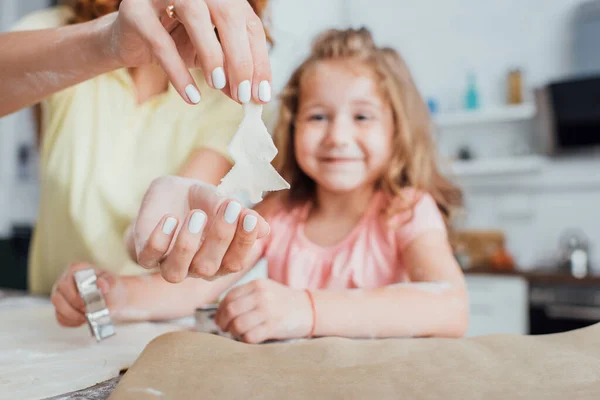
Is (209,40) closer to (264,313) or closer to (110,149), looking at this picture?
(264,313)

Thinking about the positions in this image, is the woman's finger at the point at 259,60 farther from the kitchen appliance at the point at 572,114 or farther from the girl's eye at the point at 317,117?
the kitchen appliance at the point at 572,114

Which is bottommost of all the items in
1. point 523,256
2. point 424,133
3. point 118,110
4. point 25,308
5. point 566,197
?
point 523,256

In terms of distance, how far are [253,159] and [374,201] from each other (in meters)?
0.47

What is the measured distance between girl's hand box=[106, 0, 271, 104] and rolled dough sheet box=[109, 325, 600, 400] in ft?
0.66

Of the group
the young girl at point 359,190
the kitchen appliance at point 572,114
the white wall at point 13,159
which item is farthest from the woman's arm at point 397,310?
the white wall at point 13,159

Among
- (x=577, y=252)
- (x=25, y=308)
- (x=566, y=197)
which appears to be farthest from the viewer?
(x=566, y=197)

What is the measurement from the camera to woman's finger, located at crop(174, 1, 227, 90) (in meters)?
0.38

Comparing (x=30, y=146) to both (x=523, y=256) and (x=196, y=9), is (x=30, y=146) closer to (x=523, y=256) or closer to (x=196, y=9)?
(x=523, y=256)

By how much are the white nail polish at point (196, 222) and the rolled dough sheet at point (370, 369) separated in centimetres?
9

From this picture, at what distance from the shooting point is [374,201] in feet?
2.93

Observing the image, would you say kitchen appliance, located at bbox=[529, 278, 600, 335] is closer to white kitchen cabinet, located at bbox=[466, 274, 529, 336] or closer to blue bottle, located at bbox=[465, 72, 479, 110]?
white kitchen cabinet, located at bbox=[466, 274, 529, 336]

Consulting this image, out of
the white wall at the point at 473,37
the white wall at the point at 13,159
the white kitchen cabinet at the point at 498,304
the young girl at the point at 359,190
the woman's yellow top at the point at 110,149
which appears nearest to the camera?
the young girl at the point at 359,190

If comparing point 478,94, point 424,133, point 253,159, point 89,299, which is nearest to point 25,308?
point 89,299

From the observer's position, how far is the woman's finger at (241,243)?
40 centimetres
